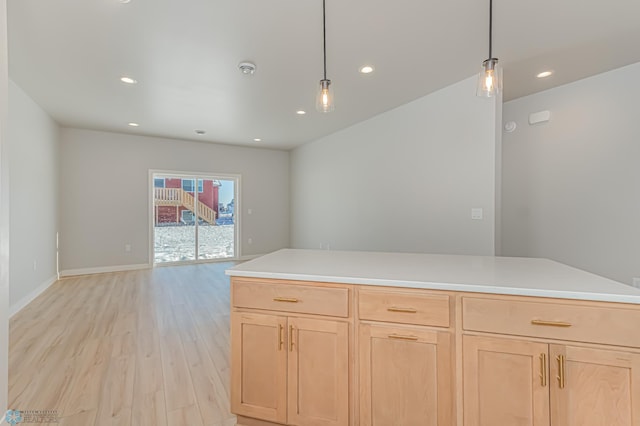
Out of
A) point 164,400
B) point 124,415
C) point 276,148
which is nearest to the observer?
point 124,415

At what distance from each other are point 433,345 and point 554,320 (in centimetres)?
49

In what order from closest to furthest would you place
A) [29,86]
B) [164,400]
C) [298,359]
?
[298,359]
[164,400]
[29,86]

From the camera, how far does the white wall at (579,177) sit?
3.13m

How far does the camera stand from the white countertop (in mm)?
1226

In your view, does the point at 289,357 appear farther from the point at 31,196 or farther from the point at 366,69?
the point at 31,196

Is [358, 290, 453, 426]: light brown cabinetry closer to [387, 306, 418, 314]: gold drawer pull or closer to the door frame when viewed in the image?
[387, 306, 418, 314]: gold drawer pull

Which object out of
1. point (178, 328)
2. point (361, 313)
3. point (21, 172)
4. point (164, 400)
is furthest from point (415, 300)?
point (21, 172)

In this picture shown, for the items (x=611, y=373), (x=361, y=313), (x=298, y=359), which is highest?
(x=361, y=313)

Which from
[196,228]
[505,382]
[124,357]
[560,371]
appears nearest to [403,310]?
[505,382]

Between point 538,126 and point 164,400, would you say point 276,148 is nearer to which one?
point 538,126

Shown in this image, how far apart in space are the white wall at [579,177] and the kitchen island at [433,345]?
239cm

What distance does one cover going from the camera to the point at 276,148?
7484 mm

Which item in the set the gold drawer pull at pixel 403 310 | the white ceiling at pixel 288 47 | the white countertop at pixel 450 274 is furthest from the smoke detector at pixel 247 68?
the gold drawer pull at pixel 403 310

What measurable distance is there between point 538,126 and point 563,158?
0.51 meters
